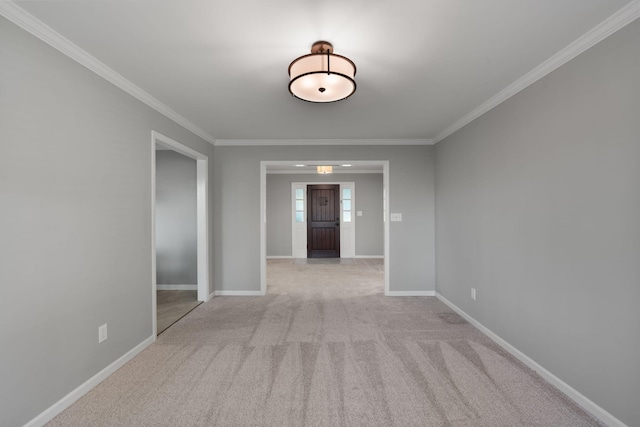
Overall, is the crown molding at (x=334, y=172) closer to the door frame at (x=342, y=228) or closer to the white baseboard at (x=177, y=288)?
the door frame at (x=342, y=228)

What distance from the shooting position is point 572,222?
2.01m

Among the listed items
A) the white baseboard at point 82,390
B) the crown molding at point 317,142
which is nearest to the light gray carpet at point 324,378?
the white baseboard at point 82,390

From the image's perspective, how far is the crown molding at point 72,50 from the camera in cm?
161

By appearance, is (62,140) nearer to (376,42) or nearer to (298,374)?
(376,42)

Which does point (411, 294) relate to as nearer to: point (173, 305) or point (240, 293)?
point (240, 293)

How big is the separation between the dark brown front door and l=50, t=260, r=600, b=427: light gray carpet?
4.53 metres

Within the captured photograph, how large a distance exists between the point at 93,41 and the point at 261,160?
2.68 meters

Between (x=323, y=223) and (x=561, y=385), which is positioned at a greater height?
(x=323, y=223)

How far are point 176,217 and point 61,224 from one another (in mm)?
2972

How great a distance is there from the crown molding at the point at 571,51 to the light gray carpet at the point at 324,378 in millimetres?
2304

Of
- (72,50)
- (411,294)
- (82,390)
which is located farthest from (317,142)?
(82,390)

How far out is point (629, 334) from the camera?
1646mm

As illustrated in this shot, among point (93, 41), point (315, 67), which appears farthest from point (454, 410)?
point (93, 41)

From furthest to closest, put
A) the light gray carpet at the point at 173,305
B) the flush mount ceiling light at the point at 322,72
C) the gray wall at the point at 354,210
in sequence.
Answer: the gray wall at the point at 354,210, the light gray carpet at the point at 173,305, the flush mount ceiling light at the point at 322,72
